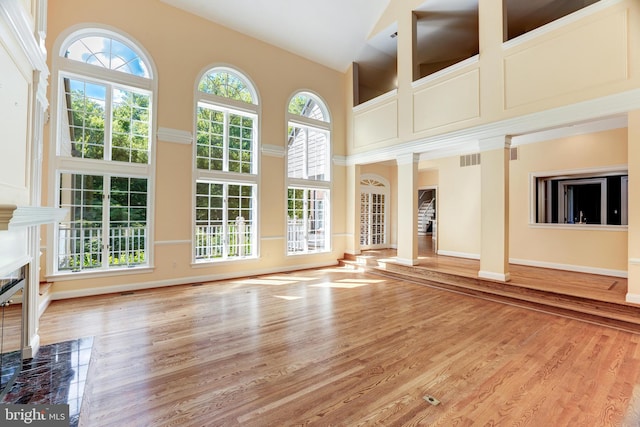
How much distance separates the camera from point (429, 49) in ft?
23.7

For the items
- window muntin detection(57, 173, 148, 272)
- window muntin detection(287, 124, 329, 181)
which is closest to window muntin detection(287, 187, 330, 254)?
window muntin detection(287, 124, 329, 181)

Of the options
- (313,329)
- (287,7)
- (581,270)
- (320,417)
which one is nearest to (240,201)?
(313,329)

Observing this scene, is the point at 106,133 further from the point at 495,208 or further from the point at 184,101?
the point at 495,208

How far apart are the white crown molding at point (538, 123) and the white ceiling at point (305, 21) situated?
9.06ft

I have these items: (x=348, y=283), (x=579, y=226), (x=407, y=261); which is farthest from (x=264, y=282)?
(x=579, y=226)

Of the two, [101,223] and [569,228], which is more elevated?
[101,223]

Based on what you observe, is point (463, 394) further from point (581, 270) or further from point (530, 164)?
point (530, 164)

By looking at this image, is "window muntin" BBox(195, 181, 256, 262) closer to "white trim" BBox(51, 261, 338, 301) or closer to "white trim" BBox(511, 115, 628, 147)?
"white trim" BBox(51, 261, 338, 301)

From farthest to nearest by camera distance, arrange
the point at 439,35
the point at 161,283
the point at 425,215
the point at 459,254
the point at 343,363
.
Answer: the point at 425,215
the point at 459,254
the point at 439,35
the point at 161,283
the point at 343,363

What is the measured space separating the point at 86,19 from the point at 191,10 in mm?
1733

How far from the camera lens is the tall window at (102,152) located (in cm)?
448

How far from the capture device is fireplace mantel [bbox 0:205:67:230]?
1.68 metres

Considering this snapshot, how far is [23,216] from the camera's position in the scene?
6.42 ft

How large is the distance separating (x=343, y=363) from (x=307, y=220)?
481cm
